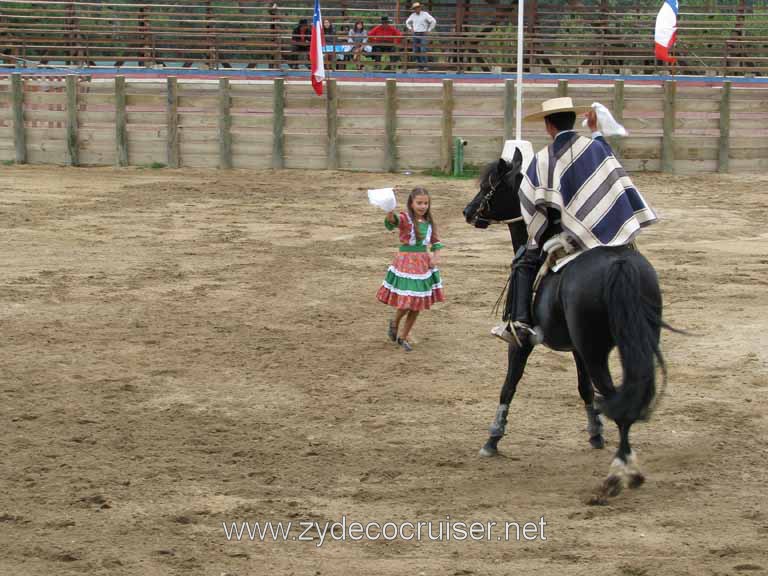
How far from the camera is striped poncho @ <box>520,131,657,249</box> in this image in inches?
265

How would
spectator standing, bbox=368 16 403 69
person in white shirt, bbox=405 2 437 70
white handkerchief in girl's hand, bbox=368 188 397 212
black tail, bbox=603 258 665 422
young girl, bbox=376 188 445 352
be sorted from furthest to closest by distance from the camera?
1. person in white shirt, bbox=405 2 437 70
2. spectator standing, bbox=368 16 403 69
3. young girl, bbox=376 188 445 352
4. white handkerchief in girl's hand, bbox=368 188 397 212
5. black tail, bbox=603 258 665 422

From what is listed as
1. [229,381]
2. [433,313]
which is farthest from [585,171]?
[433,313]

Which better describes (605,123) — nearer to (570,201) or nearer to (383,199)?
(570,201)

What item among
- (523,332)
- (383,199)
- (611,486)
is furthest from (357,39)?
(611,486)

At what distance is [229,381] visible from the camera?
29.6 ft

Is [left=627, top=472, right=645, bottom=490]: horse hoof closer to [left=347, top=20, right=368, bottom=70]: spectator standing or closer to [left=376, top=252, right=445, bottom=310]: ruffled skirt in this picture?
[left=376, top=252, right=445, bottom=310]: ruffled skirt

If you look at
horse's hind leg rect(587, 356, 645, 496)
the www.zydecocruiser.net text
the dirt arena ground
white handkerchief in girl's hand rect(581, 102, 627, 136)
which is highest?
white handkerchief in girl's hand rect(581, 102, 627, 136)

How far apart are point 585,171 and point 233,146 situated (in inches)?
623

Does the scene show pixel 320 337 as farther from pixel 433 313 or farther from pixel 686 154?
pixel 686 154

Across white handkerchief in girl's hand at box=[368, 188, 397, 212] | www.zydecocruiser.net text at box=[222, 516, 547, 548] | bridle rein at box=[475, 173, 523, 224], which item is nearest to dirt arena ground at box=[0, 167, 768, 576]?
www.zydecocruiser.net text at box=[222, 516, 547, 548]

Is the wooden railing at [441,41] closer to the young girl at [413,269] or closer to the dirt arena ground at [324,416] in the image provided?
the dirt arena ground at [324,416]

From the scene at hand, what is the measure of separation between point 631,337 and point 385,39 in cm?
2530

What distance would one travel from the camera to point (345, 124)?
21719 mm

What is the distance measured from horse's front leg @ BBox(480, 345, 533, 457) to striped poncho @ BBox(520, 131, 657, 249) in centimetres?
91
